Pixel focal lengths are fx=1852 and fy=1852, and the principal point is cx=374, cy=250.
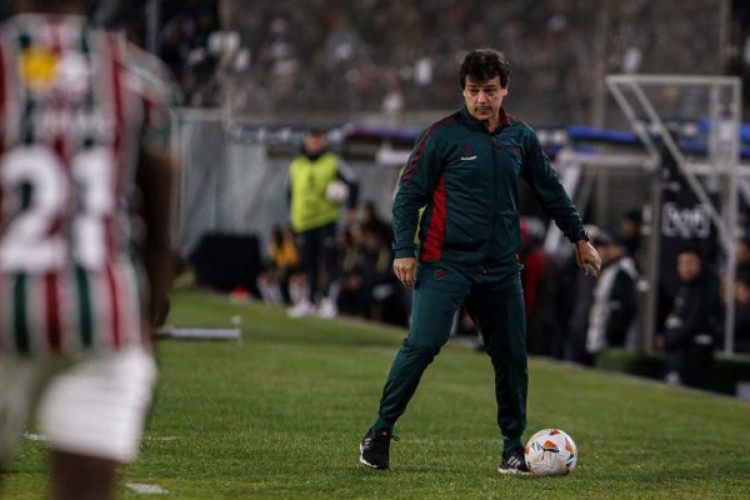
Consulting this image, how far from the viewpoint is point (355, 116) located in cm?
2931

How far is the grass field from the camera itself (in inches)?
336

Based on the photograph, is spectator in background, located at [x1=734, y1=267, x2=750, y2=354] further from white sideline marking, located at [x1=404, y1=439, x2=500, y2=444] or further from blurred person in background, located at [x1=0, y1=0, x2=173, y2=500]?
blurred person in background, located at [x1=0, y1=0, x2=173, y2=500]

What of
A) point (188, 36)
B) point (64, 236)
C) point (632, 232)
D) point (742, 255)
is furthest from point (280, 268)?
point (64, 236)

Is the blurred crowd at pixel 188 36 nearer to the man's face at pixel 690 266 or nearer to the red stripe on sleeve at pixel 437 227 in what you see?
the man's face at pixel 690 266

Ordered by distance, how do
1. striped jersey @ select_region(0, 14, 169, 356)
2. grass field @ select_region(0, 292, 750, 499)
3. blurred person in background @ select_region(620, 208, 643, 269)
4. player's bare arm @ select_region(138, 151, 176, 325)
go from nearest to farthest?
striped jersey @ select_region(0, 14, 169, 356) → player's bare arm @ select_region(138, 151, 176, 325) → grass field @ select_region(0, 292, 750, 499) → blurred person in background @ select_region(620, 208, 643, 269)

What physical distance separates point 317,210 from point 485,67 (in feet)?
45.4

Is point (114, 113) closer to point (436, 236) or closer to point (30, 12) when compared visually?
point (30, 12)

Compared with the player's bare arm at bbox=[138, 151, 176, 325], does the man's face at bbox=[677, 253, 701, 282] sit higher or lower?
lower

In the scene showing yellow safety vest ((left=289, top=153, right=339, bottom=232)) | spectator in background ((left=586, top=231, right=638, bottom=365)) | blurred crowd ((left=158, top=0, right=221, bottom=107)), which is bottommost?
spectator in background ((left=586, top=231, right=638, bottom=365))

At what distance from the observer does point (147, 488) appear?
8.04 meters

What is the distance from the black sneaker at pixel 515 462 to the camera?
30.1ft

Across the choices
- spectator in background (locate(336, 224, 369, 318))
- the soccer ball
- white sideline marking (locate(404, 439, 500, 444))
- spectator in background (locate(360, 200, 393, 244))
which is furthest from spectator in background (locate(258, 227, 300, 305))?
the soccer ball

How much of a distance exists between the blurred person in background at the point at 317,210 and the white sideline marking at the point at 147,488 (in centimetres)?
1387

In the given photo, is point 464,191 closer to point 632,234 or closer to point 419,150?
point 419,150
